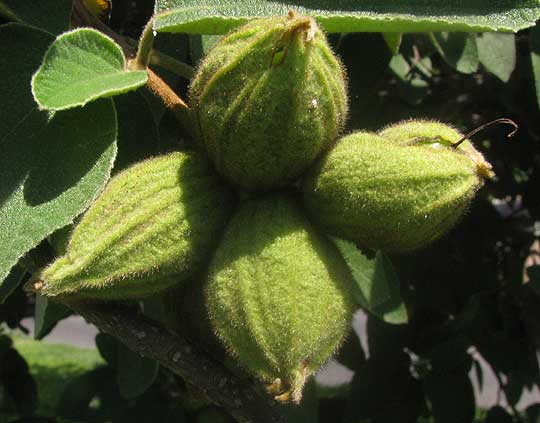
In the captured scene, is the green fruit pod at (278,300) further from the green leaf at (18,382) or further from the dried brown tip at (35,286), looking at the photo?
the green leaf at (18,382)

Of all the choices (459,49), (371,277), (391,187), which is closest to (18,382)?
(371,277)

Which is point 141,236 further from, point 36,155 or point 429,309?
point 429,309

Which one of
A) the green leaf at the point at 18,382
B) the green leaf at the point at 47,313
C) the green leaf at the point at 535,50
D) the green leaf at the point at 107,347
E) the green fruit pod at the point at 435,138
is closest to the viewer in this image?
the green fruit pod at the point at 435,138

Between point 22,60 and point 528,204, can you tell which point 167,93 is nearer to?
point 22,60

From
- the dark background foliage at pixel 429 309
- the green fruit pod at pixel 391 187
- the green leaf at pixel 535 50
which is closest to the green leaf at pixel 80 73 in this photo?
the green fruit pod at pixel 391 187

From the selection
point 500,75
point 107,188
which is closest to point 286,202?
point 107,188

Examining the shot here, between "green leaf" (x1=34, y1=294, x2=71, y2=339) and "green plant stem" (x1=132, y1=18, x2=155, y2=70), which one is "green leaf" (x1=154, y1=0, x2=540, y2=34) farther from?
"green leaf" (x1=34, y1=294, x2=71, y2=339)
